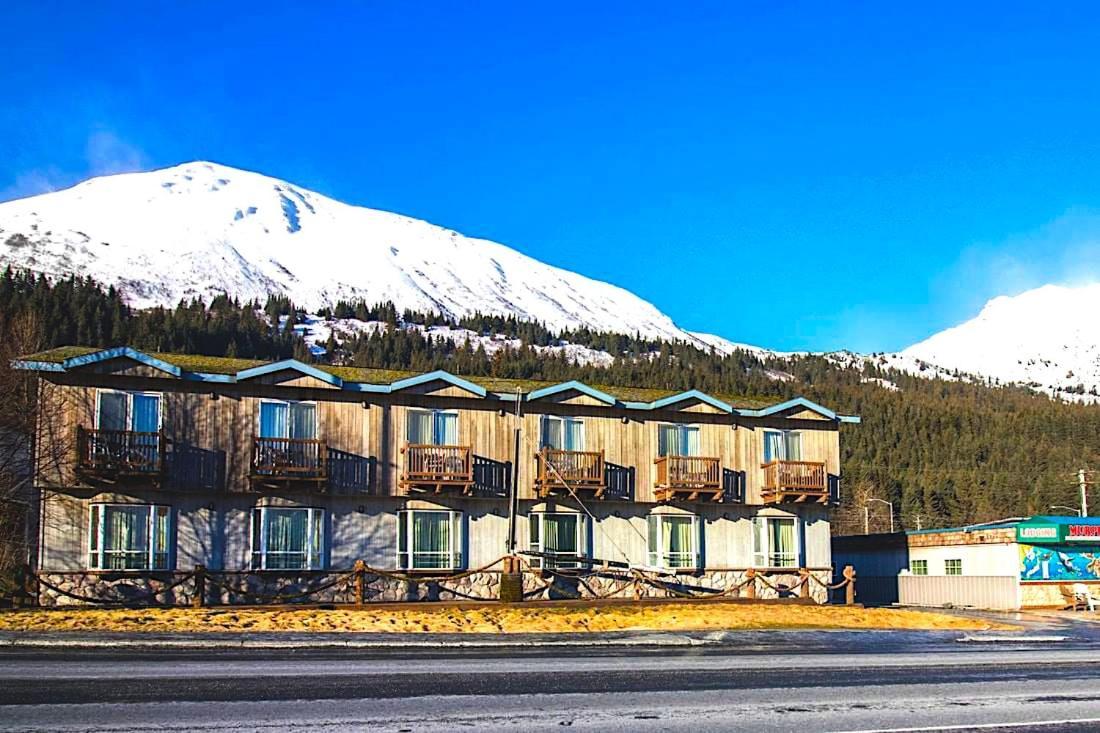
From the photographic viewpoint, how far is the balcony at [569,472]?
41.2 meters

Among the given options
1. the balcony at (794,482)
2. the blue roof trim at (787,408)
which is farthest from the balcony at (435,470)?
the balcony at (794,482)

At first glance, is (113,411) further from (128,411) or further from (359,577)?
(359,577)

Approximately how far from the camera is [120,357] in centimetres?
3666

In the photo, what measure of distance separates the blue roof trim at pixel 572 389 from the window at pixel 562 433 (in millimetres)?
940

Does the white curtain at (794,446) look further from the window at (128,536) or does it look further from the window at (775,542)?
the window at (128,536)

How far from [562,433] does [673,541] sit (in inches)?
226

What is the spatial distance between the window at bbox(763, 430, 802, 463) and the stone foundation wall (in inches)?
178

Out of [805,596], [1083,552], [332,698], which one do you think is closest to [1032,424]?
[1083,552]

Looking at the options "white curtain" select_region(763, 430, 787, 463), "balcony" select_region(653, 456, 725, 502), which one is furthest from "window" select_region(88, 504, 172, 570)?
"white curtain" select_region(763, 430, 787, 463)

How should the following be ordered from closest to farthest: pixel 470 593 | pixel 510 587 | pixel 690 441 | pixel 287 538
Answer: pixel 510 587, pixel 287 538, pixel 470 593, pixel 690 441

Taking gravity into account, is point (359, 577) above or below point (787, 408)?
below

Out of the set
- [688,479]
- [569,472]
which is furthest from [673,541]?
[569,472]

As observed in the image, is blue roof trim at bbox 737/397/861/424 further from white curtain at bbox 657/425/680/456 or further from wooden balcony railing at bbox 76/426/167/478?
wooden balcony railing at bbox 76/426/167/478

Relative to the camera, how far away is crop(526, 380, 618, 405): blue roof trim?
41.9 m
